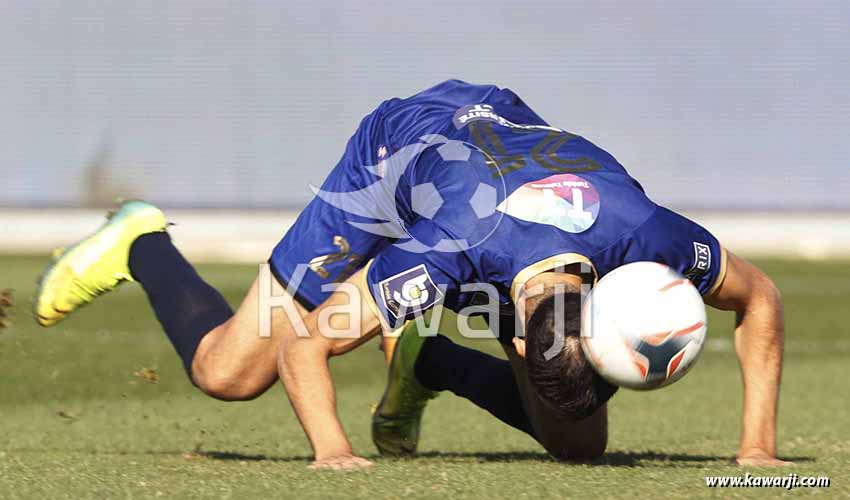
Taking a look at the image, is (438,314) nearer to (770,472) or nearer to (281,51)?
(770,472)

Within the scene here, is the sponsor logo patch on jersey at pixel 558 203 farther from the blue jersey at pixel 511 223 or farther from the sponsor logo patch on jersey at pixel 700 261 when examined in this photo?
the sponsor logo patch on jersey at pixel 700 261

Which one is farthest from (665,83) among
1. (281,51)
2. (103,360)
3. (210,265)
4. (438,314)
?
(438,314)

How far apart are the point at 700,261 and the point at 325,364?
154 centimetres

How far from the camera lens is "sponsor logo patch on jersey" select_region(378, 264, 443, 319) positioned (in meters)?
4.80

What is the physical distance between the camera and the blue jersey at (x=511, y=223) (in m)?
4.84

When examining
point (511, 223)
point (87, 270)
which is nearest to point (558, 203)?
point (511, 223)

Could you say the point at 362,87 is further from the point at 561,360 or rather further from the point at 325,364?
the point at 561,360

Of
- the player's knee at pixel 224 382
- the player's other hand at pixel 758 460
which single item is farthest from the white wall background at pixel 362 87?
the player's other hand at pixel 758 460

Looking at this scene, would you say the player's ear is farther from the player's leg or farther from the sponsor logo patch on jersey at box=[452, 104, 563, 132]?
the player's leg

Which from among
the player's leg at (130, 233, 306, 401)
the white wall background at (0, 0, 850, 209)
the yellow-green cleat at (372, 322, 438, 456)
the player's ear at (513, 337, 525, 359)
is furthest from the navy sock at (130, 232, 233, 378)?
the white wall background at (0, 0, 850, 209)

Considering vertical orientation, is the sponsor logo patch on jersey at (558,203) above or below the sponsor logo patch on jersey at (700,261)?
above

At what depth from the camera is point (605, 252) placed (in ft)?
16.2

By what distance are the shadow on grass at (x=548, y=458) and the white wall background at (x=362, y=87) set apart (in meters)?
30.6

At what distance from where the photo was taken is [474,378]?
6199 millimetres
